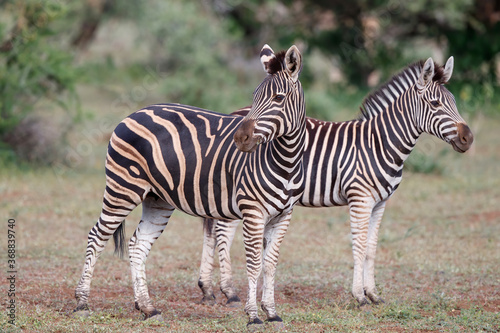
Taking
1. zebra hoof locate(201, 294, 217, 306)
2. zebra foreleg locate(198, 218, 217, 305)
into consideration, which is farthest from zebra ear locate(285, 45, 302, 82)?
zebra hoof locate(201, 294, 217, 306)

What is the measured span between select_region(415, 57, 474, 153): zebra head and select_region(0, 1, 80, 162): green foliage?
8540mm

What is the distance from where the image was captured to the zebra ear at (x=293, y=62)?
196 inches

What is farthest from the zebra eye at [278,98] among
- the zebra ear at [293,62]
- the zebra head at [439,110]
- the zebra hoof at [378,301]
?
the zebra hoof at [378,301]

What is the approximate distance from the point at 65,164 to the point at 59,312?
855 cm

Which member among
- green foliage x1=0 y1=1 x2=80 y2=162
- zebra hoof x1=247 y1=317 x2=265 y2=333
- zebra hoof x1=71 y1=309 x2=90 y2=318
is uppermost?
green foliage x1=0 y1=1 x2=80 y2=162

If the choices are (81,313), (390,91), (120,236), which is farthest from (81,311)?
(390,91)

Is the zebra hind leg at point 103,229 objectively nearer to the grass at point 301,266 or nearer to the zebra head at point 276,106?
the grass at point 301,266

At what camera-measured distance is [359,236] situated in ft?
20.7

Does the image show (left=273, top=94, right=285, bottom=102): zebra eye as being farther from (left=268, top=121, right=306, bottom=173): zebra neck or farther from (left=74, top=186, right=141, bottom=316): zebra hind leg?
(left=74, top=186, right=141, bottom=316): zebra hind leg

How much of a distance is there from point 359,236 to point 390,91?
5.27 feet

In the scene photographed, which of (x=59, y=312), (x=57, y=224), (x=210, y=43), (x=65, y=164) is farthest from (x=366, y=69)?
(x=59, y=312)

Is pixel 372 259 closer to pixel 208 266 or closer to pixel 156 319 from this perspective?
pixel 208 266

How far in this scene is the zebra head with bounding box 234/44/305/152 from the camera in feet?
16.0

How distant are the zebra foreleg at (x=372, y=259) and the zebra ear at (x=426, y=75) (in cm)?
124
